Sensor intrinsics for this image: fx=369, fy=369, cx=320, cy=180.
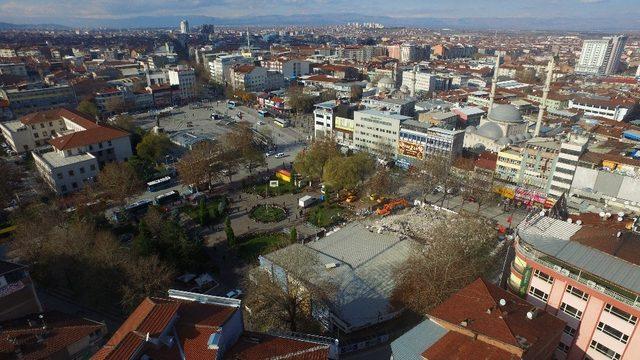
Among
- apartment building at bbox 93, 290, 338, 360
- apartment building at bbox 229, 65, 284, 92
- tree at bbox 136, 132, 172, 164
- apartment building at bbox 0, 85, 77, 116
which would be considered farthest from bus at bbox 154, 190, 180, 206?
apartment building at bbox 229, 65, 284, 92

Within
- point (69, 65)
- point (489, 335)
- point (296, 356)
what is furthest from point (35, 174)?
point (69, 65)

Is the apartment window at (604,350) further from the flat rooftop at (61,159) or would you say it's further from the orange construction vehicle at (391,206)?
the flat rooftop at (61,159)

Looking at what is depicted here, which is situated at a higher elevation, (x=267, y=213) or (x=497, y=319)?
(x=497, y=319)

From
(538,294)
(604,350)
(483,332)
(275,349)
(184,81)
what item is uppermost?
(483,332)

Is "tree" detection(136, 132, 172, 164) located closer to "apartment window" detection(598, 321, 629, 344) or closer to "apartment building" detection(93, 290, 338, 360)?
"apartment building" detection(93, 290, 338, 360)

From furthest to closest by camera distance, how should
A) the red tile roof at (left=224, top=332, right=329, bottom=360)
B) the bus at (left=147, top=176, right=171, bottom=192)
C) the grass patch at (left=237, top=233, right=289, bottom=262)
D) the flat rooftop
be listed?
1. the bus at (left=147, top=176, right=171, bottom=192)
2. the flat rooftop
3. the grass patch at (left=237, top=233, right=289, bottom=262)
4. the red tile roof at (left=224, top=332, right=329, bottom=360)

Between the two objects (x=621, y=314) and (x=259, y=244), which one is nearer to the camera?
(x=621, y=314)

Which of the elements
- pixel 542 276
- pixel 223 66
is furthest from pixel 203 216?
pixel 223 66

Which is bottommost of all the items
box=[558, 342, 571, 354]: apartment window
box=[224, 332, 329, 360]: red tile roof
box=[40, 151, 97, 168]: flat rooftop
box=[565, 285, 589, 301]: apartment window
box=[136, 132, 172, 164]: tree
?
box=[136, 132, 172, 164]: tree

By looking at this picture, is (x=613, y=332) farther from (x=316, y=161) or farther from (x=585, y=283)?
(x=316, y=161)
